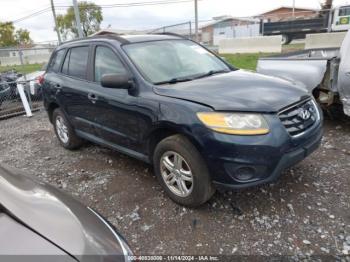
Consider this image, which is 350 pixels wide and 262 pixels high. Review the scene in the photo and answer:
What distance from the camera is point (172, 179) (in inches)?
126

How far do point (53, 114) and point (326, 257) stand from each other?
459 centimetres

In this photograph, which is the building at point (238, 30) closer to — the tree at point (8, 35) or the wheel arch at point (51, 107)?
the wheel arch at point (51, 107)

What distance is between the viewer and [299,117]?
288 cm

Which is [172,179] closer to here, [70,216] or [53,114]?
[70,216]

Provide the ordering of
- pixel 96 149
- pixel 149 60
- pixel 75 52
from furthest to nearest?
1. pixel 96 149
2. pixel 75 52
3. pixel 149 60

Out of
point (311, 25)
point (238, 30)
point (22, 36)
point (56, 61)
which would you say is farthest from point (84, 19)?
point (56, 61)

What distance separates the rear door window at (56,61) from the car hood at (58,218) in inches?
132

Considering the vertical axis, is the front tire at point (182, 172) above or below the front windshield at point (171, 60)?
below

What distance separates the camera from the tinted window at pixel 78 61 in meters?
4.21

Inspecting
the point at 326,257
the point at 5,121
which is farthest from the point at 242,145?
the point at 5,121

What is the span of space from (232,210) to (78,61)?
3.04 m

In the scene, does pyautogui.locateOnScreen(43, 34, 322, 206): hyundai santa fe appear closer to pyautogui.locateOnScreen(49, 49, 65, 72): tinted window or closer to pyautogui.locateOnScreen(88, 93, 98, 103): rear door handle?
pyautogui.locateOnScreen(88, 93, 98, 103): rear door handle

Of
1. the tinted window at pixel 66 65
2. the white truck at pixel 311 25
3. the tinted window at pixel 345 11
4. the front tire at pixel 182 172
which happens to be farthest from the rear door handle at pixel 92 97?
the tinted window at pixel 345 11

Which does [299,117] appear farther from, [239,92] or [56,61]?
[56,61]
